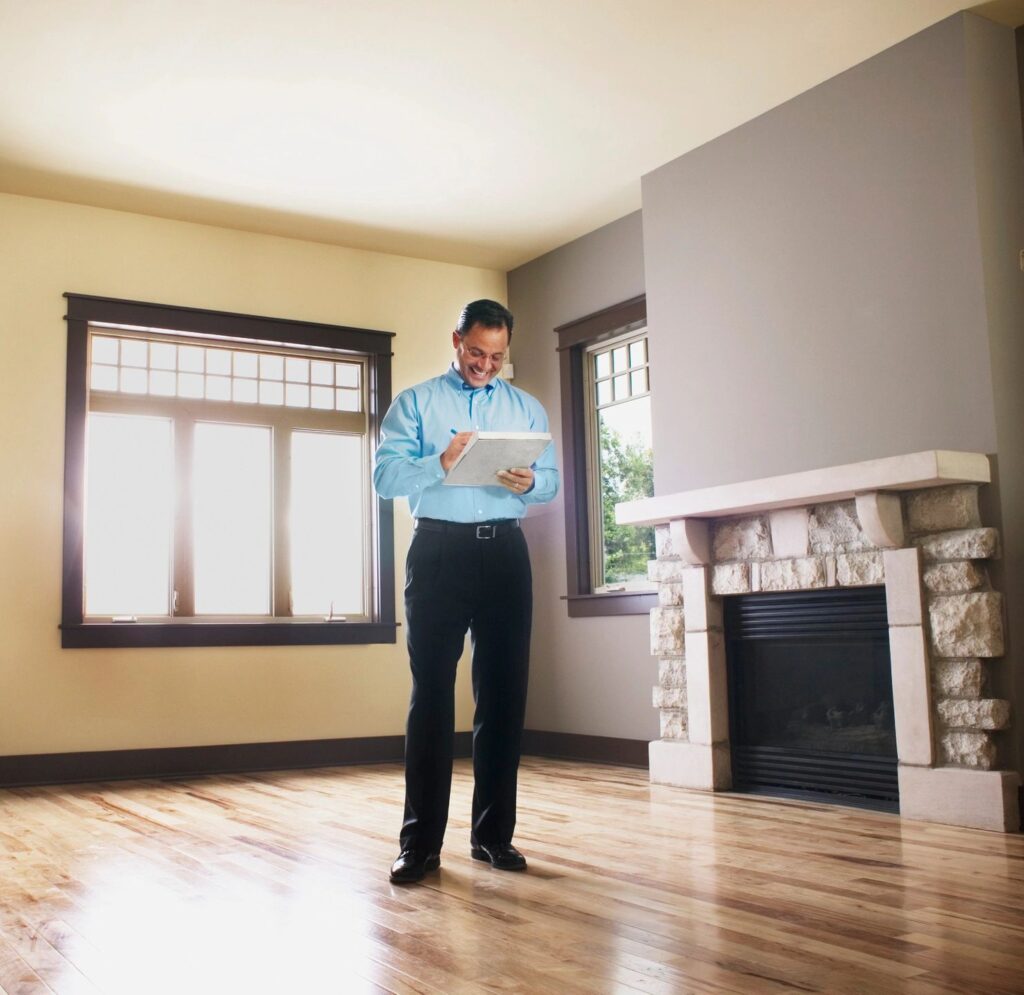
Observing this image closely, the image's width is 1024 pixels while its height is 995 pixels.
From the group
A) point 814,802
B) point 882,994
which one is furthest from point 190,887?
point 814,802

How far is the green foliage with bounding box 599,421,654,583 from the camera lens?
599 cm

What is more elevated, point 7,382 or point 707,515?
point 7,382

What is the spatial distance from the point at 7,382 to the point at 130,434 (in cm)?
65

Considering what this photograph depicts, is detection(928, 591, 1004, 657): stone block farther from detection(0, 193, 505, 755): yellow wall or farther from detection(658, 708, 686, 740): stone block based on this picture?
detection(0, 193, 505, 755): yellow wall

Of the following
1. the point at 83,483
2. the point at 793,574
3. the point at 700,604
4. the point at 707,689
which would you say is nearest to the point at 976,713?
the point at 793,574

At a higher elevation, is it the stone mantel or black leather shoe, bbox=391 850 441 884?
the stone mantel

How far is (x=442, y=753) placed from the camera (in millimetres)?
2971

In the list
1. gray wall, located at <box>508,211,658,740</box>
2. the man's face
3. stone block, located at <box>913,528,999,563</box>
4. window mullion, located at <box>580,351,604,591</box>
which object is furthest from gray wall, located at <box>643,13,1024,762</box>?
the man's face

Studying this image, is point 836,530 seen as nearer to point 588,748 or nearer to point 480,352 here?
point 480,352

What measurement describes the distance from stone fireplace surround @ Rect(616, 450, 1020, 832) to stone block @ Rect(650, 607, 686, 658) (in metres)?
0.43

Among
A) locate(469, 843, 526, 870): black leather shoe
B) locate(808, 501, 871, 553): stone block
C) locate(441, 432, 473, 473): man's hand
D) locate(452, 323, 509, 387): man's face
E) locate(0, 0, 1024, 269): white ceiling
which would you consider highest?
locate(0, 0, 1024, 269): white ceiling

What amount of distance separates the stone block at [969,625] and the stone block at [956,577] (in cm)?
3

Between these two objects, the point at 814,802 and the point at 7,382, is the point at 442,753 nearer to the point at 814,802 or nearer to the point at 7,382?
the point at 814,802

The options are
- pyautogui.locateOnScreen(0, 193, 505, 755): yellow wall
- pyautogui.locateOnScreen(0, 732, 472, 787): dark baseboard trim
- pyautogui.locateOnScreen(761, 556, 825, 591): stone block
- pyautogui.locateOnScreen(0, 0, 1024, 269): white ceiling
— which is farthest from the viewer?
pyautogui.locateOnScreen(0, 193, 505, 755): yellow wall
